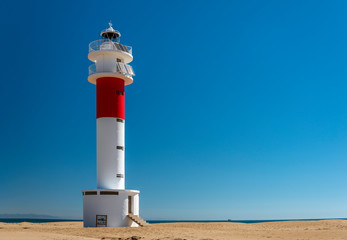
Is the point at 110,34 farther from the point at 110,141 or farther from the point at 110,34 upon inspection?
the point at 110,141

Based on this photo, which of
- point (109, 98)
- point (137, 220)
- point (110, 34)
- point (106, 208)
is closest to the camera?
point (106, 208)

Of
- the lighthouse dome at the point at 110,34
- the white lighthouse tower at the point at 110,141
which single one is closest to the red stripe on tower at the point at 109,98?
the white lighthouse tower at the point at 110,141

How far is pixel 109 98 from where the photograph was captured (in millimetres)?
33500

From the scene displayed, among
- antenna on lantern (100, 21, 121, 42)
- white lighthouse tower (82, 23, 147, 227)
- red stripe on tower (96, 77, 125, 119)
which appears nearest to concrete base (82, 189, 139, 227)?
white lighthouse tower (82, 23, 147, 227)

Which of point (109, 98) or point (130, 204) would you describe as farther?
point (109, 98)

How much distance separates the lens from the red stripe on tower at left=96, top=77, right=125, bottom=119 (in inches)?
1316

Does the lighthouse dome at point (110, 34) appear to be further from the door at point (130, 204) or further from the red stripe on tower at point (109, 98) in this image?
the door at point (130, 204)

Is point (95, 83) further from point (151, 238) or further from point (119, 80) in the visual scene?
point (151, 238)

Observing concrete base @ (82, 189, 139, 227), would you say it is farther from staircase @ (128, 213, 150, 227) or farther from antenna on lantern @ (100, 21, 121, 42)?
antenna on lantern @ (100, 21, 121, 42)

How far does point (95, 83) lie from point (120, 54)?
3.48 m

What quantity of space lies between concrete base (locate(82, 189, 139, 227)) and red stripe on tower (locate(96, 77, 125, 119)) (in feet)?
20.7

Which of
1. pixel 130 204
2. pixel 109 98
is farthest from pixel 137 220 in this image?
pixel 109 98

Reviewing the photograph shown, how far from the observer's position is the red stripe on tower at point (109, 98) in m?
33.4

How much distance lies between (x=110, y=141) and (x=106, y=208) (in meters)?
5.34
